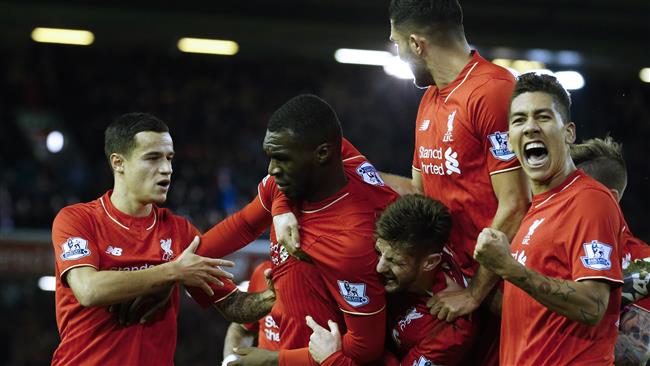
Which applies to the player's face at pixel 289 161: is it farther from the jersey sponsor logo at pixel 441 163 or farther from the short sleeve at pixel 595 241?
the short sleeve at pixel 595 241

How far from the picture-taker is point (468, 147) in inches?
169

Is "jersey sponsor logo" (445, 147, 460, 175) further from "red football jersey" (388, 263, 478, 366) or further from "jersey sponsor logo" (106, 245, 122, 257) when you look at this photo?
"jersey sponsor logo" (106, 245, 122, 257)

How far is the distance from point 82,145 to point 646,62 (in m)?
12.3

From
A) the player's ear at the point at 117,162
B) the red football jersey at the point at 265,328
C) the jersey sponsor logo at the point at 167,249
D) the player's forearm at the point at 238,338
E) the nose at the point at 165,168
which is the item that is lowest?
the player's forearm at the point at 238,338

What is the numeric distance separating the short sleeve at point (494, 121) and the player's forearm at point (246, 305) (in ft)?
4.64

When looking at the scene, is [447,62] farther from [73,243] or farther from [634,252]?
[73,243]

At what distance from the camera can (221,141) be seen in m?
19.2

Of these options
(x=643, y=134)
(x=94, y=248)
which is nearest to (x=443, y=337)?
(x=94, y=248)

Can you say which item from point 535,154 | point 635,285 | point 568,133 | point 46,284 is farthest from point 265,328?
point 46,284

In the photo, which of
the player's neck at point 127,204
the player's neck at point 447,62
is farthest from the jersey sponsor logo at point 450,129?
the player's neck at point 127,204

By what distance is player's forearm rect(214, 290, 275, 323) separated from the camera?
15.9 feet

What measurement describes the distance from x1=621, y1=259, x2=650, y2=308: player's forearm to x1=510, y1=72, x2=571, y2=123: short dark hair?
938 mm

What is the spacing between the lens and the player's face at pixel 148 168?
15.9 ft

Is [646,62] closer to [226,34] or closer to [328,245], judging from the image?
[226,34]
